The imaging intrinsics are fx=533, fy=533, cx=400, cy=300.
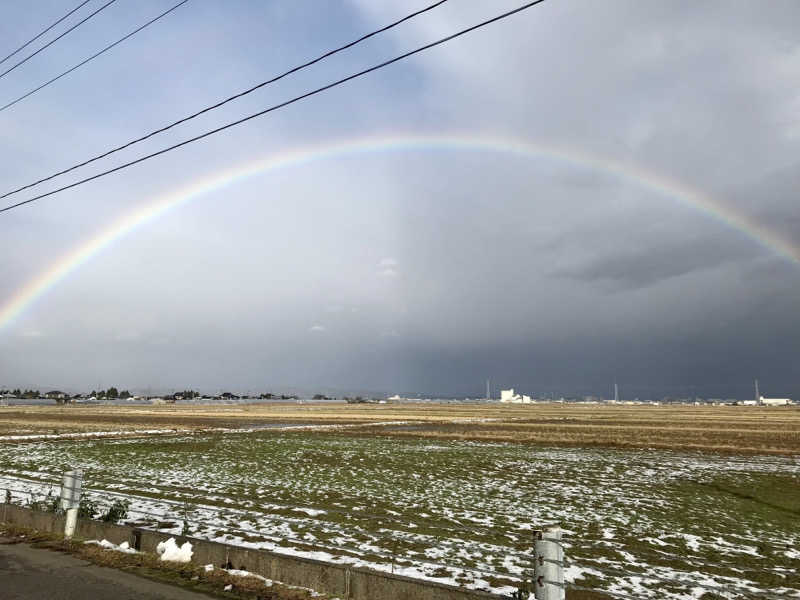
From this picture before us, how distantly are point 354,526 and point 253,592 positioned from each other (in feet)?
21.0

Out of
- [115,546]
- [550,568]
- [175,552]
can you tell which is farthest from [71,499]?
[550,568]

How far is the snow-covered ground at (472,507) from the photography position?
11094 mm

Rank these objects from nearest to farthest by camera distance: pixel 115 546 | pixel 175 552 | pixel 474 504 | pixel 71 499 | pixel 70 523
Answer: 1. pixel 175 552
2. pixel 115 546
3. pixel 70 523
4. pixel 71 499
5. pixel 474 504

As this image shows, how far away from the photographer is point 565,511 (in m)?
17.4

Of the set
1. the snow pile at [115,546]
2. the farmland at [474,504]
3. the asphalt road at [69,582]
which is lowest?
the farmland at [474,504]

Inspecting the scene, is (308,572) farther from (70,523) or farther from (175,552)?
(70,523)

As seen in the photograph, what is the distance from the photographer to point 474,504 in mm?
18391

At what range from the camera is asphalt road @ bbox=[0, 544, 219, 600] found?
26.5 ft

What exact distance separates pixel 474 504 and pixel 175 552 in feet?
36.4

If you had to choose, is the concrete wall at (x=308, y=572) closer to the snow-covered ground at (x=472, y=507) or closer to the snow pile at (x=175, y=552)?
the snow pile at (x=175, y=552)

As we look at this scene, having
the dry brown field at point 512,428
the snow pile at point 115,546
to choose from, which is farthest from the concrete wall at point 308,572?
the dry brown field at point 512,428

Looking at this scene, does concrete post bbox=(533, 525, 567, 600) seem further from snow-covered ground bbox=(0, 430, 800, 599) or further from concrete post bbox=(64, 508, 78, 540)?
concrete post bbox=(64, 508, 78, 540)

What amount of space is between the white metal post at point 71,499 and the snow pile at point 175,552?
2.76 m

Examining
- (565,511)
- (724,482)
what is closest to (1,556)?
(565,511)
